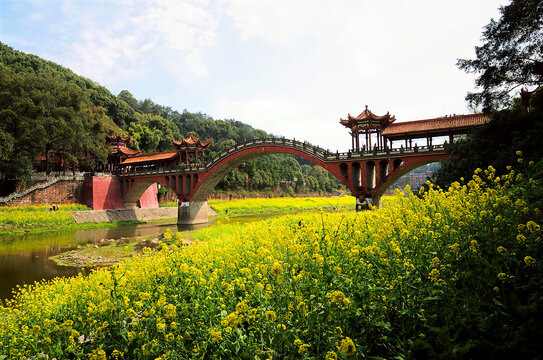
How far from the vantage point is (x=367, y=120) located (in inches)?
1054

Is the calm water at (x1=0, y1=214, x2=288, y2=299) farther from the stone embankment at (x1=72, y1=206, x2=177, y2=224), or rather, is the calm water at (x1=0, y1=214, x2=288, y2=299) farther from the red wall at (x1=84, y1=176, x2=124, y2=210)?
the red wall at (x1=84, y1=176, x2=124, y2=210)

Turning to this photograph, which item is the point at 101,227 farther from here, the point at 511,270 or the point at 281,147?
the point at 511,270

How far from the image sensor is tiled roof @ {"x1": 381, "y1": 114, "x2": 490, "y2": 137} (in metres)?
23.2

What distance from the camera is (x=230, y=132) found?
111000mm

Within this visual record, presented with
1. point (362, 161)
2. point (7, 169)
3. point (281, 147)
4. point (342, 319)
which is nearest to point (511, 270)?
point (342, 319)

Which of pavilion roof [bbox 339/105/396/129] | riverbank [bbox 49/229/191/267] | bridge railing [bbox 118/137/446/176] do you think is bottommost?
riverbank [bbox 49/229/191/267]

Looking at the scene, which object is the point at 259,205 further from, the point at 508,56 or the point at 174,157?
the point at 508,56

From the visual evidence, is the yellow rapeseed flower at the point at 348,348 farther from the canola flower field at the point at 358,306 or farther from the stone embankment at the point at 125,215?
the stone embankment at the point at 125,215

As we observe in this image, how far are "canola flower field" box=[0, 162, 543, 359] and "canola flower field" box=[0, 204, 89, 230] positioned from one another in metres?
29.9

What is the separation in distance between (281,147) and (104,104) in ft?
181

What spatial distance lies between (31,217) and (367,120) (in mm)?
31850

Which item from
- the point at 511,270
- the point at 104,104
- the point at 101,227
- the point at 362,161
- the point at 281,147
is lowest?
the point at 101,227

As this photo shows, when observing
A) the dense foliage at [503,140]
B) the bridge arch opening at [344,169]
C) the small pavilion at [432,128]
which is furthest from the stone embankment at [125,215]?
the dense foliage at [503,140]

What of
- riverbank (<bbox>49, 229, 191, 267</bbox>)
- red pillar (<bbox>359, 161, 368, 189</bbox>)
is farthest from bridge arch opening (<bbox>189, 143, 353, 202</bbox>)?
riverbank (<bbox>49, 229, 191, 267</bbox>)
